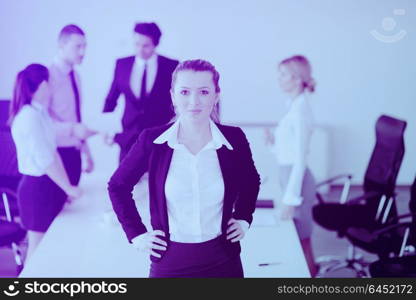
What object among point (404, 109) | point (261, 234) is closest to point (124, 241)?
point (261, 234)

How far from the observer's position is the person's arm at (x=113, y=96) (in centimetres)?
284

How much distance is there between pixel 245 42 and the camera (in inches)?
137

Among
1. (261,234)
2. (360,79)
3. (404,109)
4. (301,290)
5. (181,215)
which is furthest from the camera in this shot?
(360,79)

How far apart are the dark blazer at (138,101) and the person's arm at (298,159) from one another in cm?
81

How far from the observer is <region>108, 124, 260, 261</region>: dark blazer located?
6.85 feet

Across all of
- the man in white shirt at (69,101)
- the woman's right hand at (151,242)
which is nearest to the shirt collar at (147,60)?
the man in white shirt at (69,101)

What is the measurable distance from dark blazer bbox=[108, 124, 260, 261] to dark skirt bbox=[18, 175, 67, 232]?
0.89 metres

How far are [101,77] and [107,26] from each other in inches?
11.0

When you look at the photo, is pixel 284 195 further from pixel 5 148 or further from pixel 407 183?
pixel 5 148

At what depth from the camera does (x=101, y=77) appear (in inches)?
116

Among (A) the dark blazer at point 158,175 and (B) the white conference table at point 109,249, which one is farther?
(B) the white conference table at point 109,249

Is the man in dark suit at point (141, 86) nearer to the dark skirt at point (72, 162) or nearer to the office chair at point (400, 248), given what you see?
the dark skirt at point (72, 162)

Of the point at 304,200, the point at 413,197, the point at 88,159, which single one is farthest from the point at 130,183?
the point at 413,197

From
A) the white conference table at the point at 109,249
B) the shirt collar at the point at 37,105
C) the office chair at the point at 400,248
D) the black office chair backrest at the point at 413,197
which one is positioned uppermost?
the shirt collar at the point at 37,105
